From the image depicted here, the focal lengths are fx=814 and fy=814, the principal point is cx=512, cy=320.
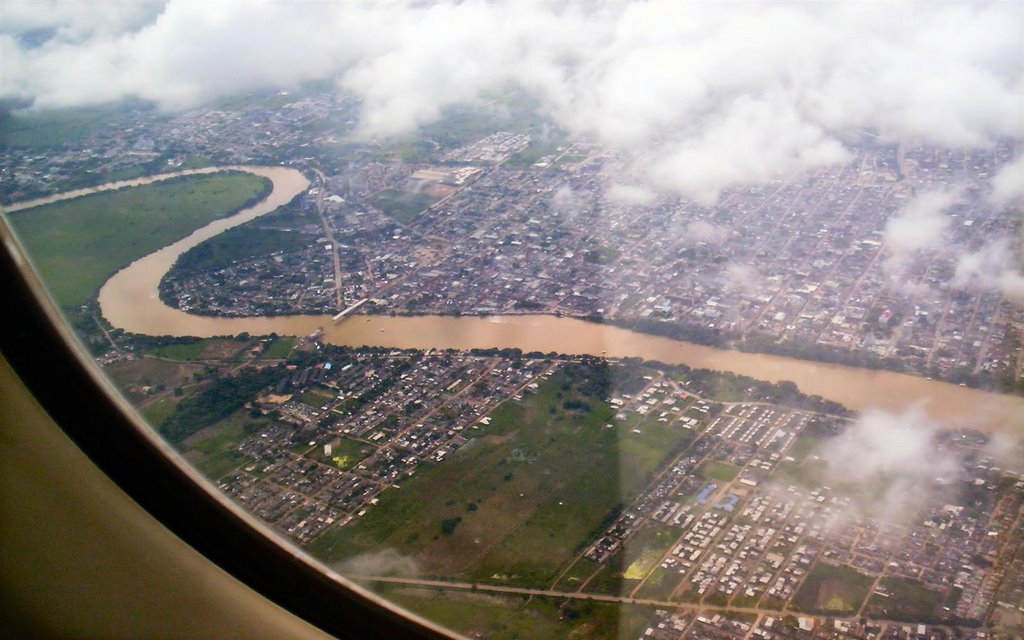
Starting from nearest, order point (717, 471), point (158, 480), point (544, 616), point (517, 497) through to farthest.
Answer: point (158, 480)
point (544, 616)
point (517, 497)
point (717, 471)

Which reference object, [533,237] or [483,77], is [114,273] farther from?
[483,77]

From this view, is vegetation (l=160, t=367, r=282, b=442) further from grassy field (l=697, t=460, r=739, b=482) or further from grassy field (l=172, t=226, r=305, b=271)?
grassy field (l=697, t=460, r=739, b=482)

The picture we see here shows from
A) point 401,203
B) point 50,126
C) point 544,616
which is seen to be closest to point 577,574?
point 544,616

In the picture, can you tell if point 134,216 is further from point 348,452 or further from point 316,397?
point 348,452

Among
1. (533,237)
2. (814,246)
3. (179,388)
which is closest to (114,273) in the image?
(179,388)

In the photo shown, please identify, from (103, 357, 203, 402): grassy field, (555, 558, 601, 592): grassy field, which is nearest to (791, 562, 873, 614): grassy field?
(555, 558, 601, 592): grassy field

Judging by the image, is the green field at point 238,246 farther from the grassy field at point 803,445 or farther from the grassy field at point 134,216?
the grassy field at point 803,445
